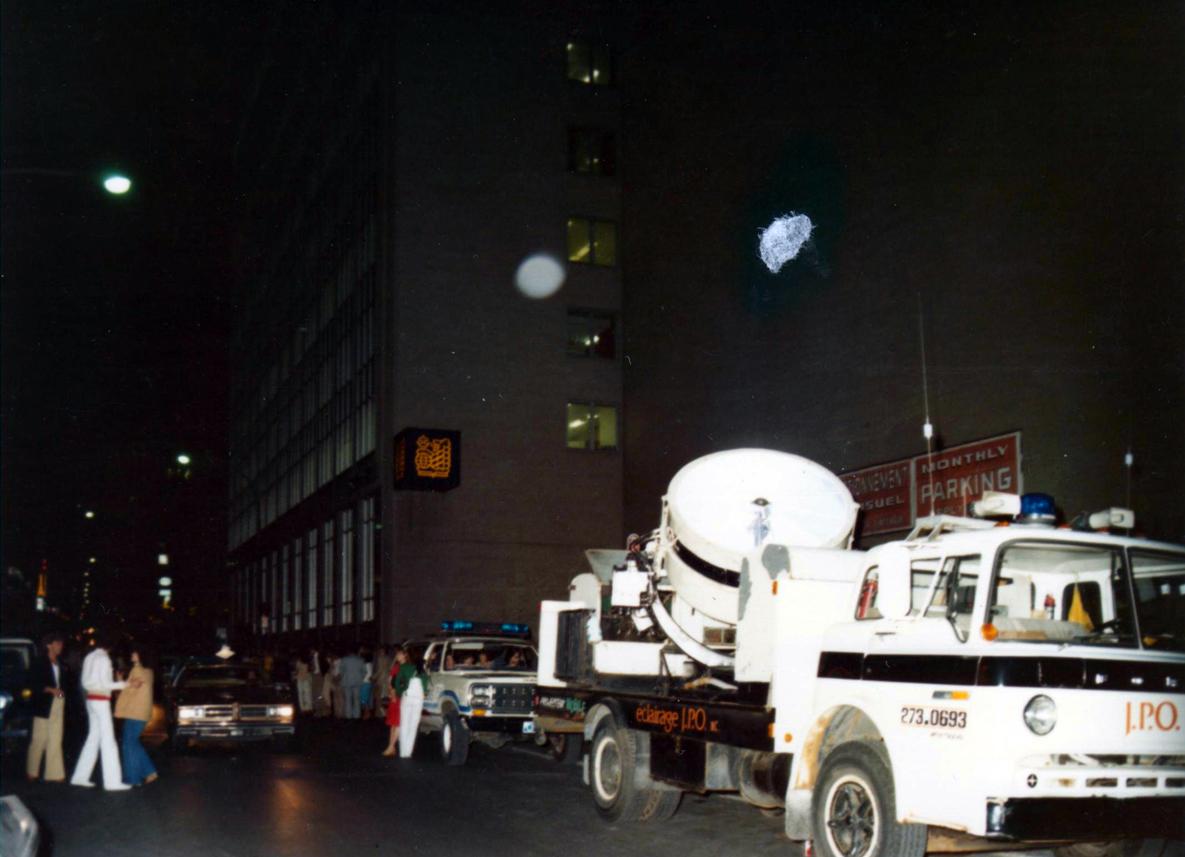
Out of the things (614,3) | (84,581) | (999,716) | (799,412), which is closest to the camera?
(999,716)

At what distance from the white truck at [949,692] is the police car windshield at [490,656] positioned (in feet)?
29.9

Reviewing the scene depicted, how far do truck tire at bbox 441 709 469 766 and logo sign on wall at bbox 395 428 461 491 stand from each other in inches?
701

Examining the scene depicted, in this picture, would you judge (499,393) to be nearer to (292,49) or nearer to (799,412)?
(799,412)

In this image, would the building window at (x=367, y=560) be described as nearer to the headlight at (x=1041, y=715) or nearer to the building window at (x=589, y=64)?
the building window at (x=589, y=64)

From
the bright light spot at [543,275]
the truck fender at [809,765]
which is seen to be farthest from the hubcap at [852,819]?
the bright light spot at [543,275]

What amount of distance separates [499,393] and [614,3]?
13.7 metres

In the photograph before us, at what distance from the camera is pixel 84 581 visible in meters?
192

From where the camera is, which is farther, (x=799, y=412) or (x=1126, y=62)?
(x=799, y=412)

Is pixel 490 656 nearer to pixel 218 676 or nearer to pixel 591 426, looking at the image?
pixel 218 676

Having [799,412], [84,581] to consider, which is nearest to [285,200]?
[799,412]

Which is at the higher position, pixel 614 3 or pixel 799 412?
pixel 614 3

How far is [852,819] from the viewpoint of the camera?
307 inches

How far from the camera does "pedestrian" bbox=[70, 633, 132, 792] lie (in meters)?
14.7

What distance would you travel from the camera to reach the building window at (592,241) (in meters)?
39.3
